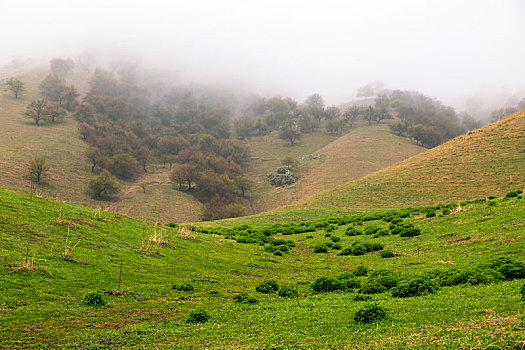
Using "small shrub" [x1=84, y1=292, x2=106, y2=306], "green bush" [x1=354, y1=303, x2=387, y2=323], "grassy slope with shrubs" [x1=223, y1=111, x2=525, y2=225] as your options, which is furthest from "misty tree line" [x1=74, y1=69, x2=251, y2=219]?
"green bush" [x1=354, y1=303, x2=387, y2=323]

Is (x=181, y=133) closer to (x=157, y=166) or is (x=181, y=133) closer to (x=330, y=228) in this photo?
(x=157, y=166)

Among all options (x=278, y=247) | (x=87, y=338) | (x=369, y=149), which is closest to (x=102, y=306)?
(x=87, y=338)

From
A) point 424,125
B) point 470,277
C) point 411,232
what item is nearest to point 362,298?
point 470,277

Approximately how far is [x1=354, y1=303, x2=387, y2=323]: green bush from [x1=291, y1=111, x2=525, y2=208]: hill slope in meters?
54.7

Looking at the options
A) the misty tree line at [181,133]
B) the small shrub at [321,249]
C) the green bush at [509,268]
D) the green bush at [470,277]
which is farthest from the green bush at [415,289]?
the misty tree line at [181,133]

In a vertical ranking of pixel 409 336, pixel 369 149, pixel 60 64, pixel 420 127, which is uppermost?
pixel 60 64

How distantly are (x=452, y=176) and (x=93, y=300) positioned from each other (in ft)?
221

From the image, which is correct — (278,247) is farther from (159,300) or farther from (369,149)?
(369,149)

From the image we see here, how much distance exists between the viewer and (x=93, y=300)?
12023 millimetres

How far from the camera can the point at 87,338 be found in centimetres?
914

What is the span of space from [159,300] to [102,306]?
242 cm

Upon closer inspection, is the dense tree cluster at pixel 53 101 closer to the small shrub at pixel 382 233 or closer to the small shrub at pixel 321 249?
the small shrub at pixel 321 249

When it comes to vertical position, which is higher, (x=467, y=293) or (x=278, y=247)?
(x=467, y=293)

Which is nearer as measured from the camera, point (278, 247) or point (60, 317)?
point (60, 317)
